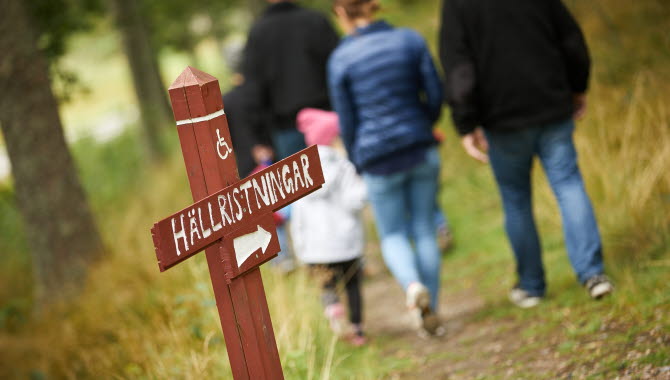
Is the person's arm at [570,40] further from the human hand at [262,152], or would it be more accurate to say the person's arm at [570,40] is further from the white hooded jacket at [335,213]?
the human hand at [262,152]

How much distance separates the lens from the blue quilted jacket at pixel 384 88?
3809 millimetres

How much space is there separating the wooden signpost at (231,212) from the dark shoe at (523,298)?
2.06 meters

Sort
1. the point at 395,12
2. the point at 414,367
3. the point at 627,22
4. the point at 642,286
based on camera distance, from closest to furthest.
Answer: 1. the point at 642,286
2. the point at 414,367
3. the point at 627,22
4. the point at 395,12

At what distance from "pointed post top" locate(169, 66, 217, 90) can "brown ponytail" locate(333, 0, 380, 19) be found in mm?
1857

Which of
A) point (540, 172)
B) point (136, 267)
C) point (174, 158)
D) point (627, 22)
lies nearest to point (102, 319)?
point (136, 267)

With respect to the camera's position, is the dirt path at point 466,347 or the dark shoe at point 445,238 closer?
the dirt path at point 466,347

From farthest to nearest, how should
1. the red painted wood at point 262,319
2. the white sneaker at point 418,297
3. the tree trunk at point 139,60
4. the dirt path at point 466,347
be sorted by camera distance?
1. the tree trunk at point 139,60
2. the white sneaker at point 418,297
3. the dirt path at point 466,347
4. the red painted wood at point 262,319

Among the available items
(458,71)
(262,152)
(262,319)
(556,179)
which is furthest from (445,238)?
(262,319)

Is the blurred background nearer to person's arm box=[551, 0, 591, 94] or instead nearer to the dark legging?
the dark legging

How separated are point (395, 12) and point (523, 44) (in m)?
11.6

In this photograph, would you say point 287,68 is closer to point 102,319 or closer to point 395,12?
point 102,319

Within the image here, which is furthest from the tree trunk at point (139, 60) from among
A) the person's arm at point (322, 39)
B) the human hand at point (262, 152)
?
the person's arm at point (322, 39)

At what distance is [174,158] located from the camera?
38.3 feet

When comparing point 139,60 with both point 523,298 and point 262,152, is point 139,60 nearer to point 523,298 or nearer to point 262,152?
point 262,152
